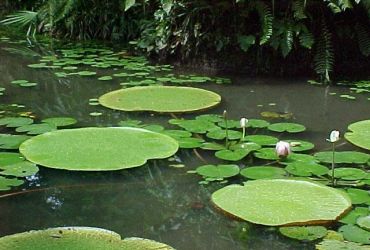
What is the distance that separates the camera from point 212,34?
5238 millimetres

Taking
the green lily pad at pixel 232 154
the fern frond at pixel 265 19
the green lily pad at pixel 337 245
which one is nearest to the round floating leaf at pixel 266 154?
the green lily pad at pixel 232 154

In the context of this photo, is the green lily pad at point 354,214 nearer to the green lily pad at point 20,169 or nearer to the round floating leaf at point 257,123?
the round floating leaf at point 257,123

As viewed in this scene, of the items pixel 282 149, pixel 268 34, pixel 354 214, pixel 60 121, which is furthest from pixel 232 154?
pixel 268 34

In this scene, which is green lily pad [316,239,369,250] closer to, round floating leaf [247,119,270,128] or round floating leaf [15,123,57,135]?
round floating leaf [247,119,270,128]

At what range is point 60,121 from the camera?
3459 mm

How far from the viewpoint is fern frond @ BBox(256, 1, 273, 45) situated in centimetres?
483

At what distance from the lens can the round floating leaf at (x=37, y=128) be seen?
321 centimetres

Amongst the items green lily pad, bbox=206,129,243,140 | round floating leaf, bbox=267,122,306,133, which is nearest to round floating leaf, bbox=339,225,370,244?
green lily pad, bbox=206,129,243,140

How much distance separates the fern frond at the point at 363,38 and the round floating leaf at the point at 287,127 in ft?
6.42

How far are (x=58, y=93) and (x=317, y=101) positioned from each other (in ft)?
6.17

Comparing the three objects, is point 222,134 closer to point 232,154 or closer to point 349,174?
point 232,154

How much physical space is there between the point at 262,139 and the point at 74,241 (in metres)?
1.44

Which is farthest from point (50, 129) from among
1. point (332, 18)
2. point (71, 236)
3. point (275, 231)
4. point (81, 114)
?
point (332, 18)

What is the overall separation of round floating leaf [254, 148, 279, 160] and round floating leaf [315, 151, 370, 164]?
212 millimetres
